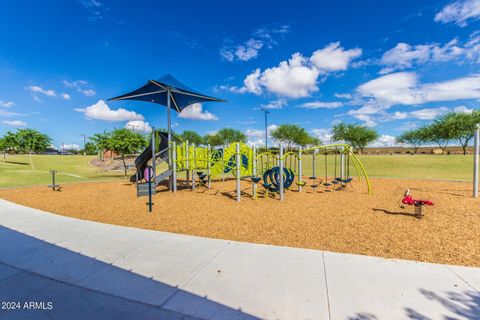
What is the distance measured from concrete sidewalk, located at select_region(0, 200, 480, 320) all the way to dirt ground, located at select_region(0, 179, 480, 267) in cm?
61

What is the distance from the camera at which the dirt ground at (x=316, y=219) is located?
4375mm

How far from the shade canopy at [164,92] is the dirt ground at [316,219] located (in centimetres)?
484

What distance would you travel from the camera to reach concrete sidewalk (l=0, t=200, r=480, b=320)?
2.55 m

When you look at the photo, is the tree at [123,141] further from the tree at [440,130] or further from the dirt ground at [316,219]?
the tree at [440,130]

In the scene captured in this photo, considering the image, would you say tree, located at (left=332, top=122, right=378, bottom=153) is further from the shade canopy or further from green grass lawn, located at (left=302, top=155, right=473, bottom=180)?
the shade canopy

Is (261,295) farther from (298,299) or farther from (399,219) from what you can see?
(399,219)

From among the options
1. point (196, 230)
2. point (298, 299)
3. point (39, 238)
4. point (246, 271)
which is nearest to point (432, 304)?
point (298, 299)

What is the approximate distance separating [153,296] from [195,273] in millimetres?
665

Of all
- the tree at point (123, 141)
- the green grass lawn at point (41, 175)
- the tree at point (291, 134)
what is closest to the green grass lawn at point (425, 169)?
the tree at point (123, 141)

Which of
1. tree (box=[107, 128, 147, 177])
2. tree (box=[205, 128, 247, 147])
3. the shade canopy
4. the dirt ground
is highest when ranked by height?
tree (box=[205, 128, 247, 147])

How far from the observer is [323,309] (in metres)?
2.57

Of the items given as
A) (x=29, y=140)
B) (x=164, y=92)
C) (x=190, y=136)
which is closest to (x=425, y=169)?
(x=164, y=92)

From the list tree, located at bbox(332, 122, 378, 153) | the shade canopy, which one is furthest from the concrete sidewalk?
tree, located at bbox(332, 122, 378, 153)

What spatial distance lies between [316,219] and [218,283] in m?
3.79
